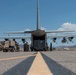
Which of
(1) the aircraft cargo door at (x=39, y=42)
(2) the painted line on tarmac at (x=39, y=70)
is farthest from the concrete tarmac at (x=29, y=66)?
(1) the aircraft cargo door at (x=39, y=42)

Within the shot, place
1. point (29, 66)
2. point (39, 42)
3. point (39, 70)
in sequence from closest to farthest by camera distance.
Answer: point (39, 70) → point (29, 66) → point (39, 42)

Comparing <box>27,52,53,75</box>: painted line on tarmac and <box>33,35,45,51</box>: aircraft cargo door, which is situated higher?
<box>33,35,45,51</box>: aircraft cargo door

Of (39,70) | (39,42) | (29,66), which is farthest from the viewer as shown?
(39,42)

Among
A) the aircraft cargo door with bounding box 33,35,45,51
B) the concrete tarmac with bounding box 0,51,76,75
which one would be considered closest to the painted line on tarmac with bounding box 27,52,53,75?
the concrete tarmac with bounding box 0,51,76,75

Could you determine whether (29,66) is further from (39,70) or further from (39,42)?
(39,42)

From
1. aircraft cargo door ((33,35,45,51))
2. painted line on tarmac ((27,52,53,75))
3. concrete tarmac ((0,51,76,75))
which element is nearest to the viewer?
painted line on tarmac ((27,52,53,75))

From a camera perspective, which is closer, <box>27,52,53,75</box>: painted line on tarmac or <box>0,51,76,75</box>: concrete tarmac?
<box>27,52,53,75</box>: painted line on tarmac

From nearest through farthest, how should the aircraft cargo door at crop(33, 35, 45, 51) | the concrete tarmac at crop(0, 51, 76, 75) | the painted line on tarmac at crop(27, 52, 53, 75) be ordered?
the painted line on tarmac at crop(27, 52, 53, 75)
the concrete tarmac at crop(0, 51, 76, 75)
the aircraft cargo door at crop(33, 35, 45, 51)

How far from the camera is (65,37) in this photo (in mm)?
67562

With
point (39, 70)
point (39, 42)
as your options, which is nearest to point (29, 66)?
point (39, 70)

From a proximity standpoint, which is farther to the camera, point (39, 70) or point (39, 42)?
point (39, 42)

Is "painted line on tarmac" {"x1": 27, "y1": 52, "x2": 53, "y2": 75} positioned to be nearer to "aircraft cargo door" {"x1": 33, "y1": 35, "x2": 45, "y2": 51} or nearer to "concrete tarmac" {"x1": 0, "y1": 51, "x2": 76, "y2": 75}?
"concrete tarmac" {"x1": 0, "y1": 51, "x2": 76, "y2": 75}

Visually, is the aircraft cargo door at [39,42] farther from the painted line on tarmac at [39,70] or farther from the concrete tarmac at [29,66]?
the painted line on tarmac at [39,70]

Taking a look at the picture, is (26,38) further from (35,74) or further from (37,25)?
(35,74)
